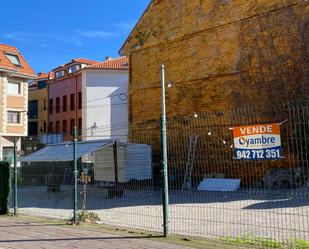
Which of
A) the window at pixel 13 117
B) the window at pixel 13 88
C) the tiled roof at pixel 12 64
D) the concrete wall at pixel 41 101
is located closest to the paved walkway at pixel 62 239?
the tiled roof at pixel 12 64

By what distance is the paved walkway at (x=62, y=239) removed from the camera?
355 inches

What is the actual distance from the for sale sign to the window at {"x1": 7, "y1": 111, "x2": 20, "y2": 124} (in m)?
40.9

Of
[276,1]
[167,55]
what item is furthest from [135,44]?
[276,1]

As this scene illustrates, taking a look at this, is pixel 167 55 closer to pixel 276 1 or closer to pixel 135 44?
pixel 135 44

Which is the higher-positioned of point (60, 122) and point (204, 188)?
point (60, 122)

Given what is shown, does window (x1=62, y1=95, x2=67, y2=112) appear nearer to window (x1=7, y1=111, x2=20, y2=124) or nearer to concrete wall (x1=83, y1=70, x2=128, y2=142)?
concrete wall (x1=83, y1=70, x2=128, y2=142)

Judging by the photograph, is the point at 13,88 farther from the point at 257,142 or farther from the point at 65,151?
the point at 257,142

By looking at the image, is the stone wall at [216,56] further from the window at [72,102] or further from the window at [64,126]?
the window at [64,126]

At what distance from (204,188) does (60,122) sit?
53.2 metres

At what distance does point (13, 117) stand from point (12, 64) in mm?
5201

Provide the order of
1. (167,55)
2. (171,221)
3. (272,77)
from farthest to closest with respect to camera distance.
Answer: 1. (167,55)
2. (272,77)
3. (171,221)

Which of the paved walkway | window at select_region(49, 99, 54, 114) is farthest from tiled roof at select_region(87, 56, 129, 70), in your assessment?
the paved walkway

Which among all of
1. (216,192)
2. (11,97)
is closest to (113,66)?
(11,97)

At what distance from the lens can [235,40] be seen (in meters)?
24.3
